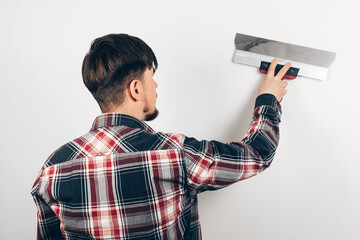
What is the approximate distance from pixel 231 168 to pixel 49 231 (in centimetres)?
51

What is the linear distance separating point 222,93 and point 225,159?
0.31 m

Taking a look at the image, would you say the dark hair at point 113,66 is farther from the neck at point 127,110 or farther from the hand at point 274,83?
the hand at point 274,83

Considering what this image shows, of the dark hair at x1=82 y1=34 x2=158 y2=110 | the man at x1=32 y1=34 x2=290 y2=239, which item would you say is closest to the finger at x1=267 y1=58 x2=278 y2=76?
the man at x1=32 y1=34 x2=290 y2=239

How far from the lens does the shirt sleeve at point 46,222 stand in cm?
66

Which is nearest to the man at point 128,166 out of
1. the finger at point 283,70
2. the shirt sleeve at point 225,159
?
the shirt sleeve at point 225,159

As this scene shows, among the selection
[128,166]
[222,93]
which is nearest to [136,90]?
[128,166]

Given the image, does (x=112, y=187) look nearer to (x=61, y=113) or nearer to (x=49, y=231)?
(x=49, y=231)

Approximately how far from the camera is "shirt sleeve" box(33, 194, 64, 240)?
657 millimetres

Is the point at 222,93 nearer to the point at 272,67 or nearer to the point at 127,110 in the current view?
the point at 272,67

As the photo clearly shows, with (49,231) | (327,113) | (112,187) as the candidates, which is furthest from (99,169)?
(327,113)

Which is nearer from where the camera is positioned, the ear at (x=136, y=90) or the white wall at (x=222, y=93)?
the ear at (x=136, y=90)

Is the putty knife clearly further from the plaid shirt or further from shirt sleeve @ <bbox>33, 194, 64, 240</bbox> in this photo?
shirt sleeve @ <bbox>33, 194, 64, 240</bbox>

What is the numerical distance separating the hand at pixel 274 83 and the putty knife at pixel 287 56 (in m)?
0.02

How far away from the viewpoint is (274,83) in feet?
2.42
